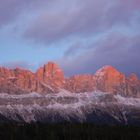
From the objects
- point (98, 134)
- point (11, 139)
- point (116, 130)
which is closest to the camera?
point (11, 139)

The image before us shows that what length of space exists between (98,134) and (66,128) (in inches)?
A: 85.2

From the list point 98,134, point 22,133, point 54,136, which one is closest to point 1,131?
point 22,133

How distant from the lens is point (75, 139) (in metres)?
22.0

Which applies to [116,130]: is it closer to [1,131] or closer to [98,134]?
[98,134]

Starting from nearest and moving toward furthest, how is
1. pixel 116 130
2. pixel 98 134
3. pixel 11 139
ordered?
pixel 11 139 → pixel 98 134 → pixel 116 130

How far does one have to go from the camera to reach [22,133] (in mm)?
23188

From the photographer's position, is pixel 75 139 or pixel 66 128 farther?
pixel 66 128

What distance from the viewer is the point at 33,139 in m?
22.4

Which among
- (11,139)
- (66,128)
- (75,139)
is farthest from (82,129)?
(11,139)

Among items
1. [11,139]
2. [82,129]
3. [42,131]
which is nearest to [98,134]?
[82,129]

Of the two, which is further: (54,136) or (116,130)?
(116,130)

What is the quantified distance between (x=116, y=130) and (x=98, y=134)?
7.81 ft

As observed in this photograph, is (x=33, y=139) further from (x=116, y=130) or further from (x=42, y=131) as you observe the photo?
(x=116, y=130)

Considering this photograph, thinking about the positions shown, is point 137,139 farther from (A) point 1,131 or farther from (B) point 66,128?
(A) point 1,131
